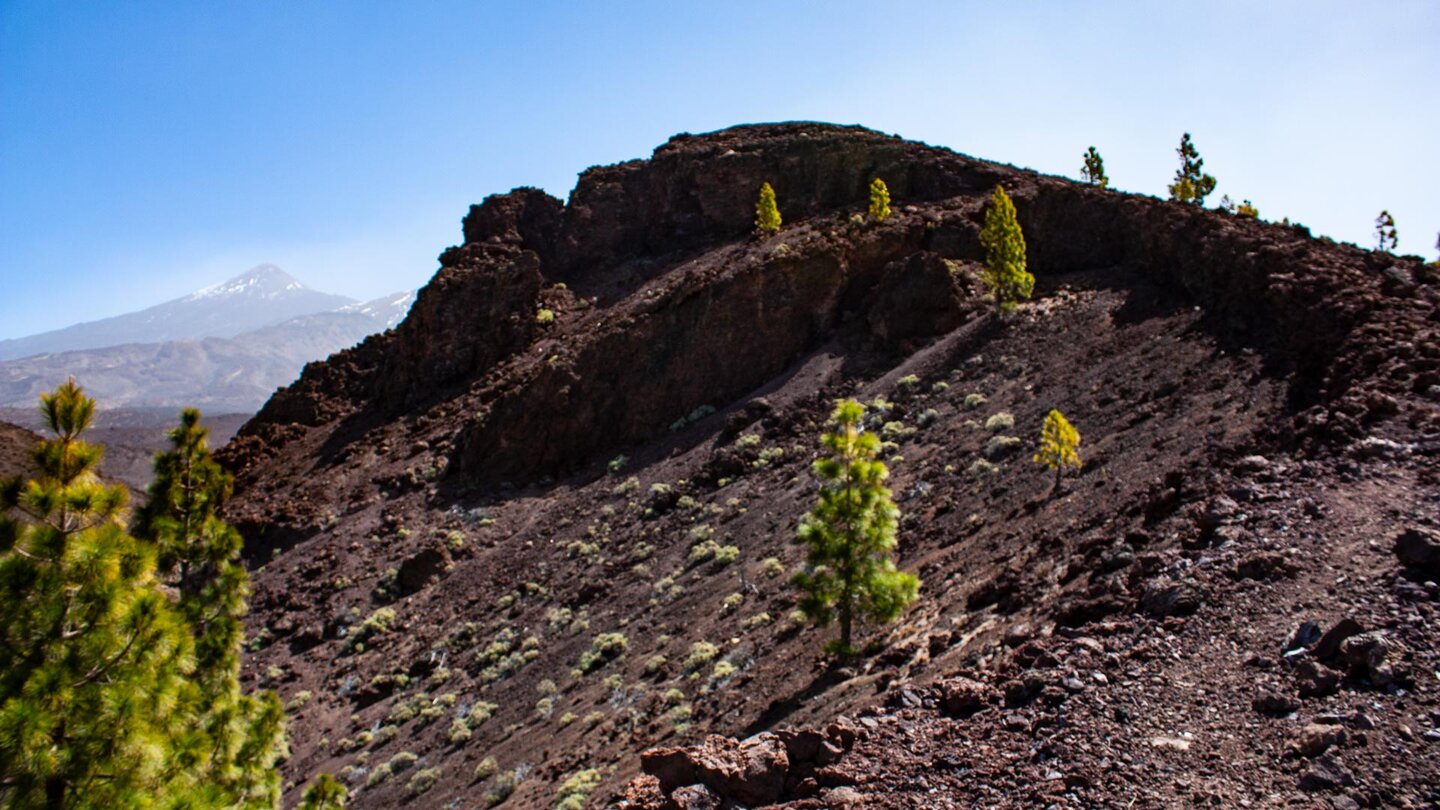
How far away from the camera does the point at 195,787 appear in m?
7.61

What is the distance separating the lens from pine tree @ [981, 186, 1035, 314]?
30.9 meters

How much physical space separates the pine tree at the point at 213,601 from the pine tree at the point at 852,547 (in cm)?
792

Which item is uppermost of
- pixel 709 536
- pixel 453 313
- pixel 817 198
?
pixel 817 198

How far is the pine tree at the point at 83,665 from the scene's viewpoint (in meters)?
6.44

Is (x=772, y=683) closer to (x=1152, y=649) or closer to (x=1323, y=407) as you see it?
(x=1152, y=649)

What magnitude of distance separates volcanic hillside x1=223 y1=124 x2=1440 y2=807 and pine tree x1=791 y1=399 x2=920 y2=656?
26.9 inches

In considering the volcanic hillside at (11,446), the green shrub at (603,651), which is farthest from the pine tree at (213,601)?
the volcanic hillside at (11,446)

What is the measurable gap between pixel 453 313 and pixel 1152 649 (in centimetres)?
4320

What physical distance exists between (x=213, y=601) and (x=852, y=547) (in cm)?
984

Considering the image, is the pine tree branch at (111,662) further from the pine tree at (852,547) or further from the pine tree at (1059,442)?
the pine tree at (1059,442)

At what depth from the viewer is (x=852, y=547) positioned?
1347cm

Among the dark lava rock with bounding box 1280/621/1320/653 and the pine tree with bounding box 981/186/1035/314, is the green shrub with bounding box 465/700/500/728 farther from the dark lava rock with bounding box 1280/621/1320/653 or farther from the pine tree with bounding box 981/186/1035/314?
the pine tree with bounding box 981/186/1035/314

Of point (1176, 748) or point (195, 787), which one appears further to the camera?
point (195, 787)

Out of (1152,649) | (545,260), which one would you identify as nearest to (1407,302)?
(1152,649)
